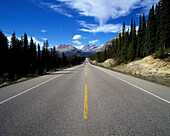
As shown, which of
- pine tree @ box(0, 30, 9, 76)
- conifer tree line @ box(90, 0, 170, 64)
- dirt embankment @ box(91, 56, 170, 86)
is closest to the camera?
dirt embankment @ box(91, 56, 170, 86)

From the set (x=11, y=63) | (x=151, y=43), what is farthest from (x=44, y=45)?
(x=151, y=43)

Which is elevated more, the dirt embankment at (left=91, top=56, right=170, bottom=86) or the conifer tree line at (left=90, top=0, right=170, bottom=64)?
the conifer tree line at (left=90, top=0, right=170, bottom=64)

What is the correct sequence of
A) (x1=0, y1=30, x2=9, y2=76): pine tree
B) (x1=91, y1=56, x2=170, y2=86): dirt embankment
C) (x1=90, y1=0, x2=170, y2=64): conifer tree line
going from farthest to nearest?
(x1=0, y1=30, x2=9, y2=76): pine tree
(x1=90, y1=0, x2=170, y2=64): conifer tree line
(x1=91, y1=56, x2=170, y2=86): dirt embankment

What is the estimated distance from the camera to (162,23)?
23281mm

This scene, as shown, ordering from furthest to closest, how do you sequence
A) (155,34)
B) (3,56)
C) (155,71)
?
1. (155,34)
2. (3,56)
3. (155,71)

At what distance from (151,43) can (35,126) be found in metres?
34.9

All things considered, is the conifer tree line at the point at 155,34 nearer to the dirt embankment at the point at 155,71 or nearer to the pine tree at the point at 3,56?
the dirt embankment at the point at 155,71

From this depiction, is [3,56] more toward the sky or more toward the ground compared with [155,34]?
more toward the ground

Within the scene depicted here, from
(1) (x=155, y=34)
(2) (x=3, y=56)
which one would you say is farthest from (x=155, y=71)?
(2) (x=3, y=56)

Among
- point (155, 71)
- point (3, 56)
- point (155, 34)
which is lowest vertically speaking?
point (155, 71)

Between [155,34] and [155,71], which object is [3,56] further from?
[155,34]

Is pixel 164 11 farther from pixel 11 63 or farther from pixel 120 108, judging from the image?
pixel 11 63

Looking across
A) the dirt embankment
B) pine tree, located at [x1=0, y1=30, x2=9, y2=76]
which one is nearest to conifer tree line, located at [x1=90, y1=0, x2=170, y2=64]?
the dirt embankment

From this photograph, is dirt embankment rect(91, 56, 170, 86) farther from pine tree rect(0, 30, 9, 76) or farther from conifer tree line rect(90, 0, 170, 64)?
pine tree rect(0, 30, 9, 76)
